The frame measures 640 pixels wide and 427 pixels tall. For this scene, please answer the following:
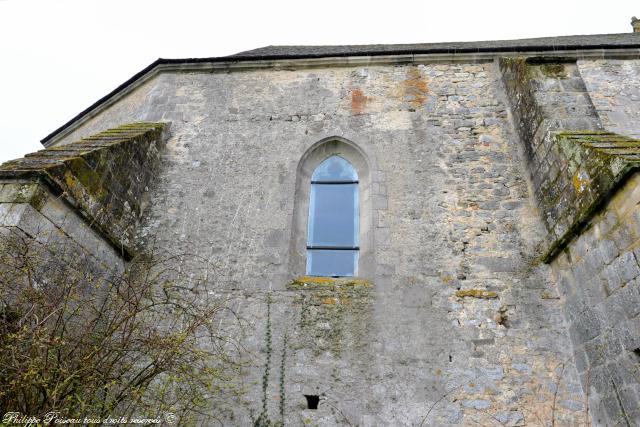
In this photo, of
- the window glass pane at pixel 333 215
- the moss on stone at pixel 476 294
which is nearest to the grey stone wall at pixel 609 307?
the moss on stone at pixel 476 294

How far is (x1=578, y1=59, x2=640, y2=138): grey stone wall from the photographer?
20.0 ft

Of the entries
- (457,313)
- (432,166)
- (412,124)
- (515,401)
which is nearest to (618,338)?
(515,401)

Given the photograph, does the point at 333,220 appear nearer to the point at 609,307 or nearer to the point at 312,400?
the point at 312,400

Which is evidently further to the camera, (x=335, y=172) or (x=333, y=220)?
(x=335, y=172)

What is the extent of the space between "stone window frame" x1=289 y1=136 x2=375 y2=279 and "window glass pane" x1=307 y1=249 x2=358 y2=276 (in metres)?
0.09

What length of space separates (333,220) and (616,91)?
15.2 ft

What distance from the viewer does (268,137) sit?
639 cm

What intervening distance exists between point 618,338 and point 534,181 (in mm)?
2214

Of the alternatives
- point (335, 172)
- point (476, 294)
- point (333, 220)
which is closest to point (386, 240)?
point (333, 220)

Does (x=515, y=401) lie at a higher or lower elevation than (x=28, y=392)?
higher

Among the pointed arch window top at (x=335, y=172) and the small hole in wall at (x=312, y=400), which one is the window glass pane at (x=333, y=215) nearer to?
the pointed arch window top at (x=335, y=172)

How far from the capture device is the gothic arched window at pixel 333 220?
18.3ft

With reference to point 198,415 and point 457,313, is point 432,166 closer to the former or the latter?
point 457,313

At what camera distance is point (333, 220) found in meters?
5.93
